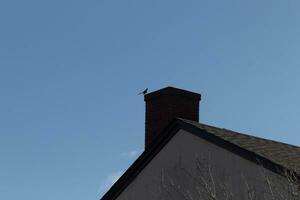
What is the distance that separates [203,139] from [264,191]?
3323 mm

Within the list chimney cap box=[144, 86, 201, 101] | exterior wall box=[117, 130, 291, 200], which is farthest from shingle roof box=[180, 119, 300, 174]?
chimney cap box=[144, 86, 201, 101]

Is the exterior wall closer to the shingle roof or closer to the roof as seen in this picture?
the roof

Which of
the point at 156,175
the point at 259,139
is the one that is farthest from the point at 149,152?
the point at 259,139

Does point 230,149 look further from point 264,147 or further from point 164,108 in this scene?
point 164,108

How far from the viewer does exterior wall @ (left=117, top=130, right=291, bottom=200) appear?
1705 centimetres

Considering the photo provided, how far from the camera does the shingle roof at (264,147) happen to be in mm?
17656

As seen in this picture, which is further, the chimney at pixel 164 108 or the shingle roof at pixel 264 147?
the chimney at pixel 164 108

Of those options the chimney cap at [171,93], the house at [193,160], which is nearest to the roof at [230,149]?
the house at [193,160]

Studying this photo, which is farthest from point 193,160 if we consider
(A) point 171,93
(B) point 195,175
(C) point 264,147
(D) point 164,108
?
(A) point 171,93

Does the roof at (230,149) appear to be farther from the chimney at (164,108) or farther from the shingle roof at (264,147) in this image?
the chimney at (164,108)

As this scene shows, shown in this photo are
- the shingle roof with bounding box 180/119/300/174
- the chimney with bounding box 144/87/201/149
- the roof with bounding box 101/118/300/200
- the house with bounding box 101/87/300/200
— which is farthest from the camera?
the chimney with bounding box 144/87/201/149

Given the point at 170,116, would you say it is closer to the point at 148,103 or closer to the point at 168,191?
the point at 148,103

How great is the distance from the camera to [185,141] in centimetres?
1972

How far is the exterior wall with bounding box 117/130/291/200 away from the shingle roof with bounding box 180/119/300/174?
15.0 inches
